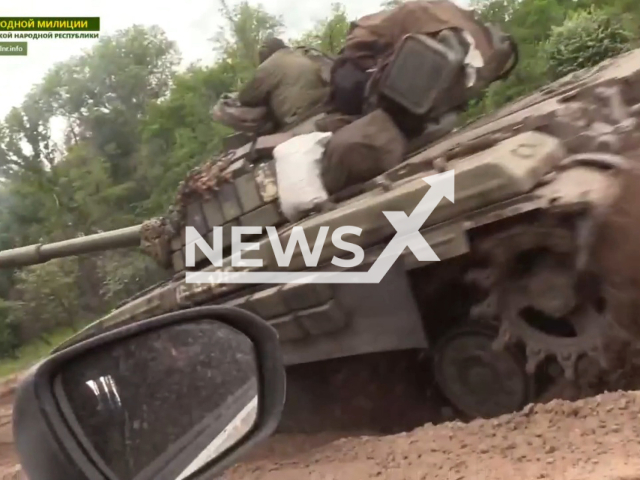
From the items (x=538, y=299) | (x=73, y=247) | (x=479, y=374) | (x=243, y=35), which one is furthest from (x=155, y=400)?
(x=243, y=35)

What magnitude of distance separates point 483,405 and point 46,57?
4.08 meters

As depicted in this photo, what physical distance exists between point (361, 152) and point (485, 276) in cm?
92

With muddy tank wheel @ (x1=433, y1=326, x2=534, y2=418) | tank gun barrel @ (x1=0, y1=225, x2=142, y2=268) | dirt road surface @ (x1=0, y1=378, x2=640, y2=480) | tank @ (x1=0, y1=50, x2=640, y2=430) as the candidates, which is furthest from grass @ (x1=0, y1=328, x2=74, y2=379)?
muddy tank wheel @ (x1=433, y1=326, x2=534, y2=418)

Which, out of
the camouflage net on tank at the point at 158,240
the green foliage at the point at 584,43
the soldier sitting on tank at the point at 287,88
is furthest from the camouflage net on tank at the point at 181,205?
the green foliage at the point at 584,43

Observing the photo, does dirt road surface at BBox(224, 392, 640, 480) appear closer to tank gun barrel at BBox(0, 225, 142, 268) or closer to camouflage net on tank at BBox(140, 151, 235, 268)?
camouflage net on tank at BBox(140, 151, 235, 268)

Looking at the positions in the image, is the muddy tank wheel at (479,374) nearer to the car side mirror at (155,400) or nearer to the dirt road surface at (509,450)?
the dirt road surface at (509,450)

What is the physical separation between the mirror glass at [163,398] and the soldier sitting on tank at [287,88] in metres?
3.02

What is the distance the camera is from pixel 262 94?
4676 millimetres

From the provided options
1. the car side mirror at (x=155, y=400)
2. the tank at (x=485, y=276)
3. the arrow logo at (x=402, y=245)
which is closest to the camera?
the car side mirror at (x=155, y=400)

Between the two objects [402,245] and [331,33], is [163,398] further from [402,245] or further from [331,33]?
[331,33]

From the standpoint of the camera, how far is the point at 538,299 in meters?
2.87

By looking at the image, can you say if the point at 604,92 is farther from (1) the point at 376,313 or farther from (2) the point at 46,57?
(2) the point at 46,57

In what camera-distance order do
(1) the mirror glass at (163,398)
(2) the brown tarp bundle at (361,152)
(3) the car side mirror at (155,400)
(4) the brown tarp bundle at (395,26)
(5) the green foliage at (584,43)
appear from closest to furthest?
(3) the car side mirror at (155,400) < (1) the mirror glass at (163,398) < (2) the brown tarp bundle at (361,152) < (4) the brown tarp bundle at (395,26) < (5) the green foliage at (584,43)

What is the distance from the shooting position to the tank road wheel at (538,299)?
2783 millimetres
